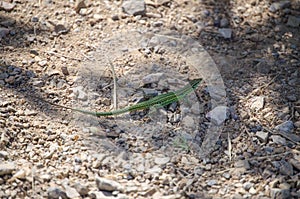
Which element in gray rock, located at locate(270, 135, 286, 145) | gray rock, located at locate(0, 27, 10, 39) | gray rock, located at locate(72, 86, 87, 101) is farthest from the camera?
gray rock, located at locate(0, 27, 10, 39)

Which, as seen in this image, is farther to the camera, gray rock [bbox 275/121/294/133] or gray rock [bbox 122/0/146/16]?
gray rock [bbox 122/0/146/16]

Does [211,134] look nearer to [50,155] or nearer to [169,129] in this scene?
[169,129]

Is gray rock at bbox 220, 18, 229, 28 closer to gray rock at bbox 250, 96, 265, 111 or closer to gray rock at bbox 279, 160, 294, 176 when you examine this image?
gray rock at bbox 250, 96, 265, 111

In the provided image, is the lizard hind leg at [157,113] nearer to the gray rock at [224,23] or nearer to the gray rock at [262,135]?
the gray rock at [262,135]

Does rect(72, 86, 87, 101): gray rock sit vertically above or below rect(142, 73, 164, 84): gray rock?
below

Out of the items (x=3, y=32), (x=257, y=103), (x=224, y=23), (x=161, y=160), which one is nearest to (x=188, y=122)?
(x=161, y=160)

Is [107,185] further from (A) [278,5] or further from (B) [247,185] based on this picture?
(A) [278,5]

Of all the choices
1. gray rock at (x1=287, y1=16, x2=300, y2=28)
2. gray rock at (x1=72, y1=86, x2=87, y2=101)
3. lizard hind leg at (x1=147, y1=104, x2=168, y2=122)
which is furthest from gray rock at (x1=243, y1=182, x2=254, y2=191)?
gray rock at (x1=287, y1=16, x2=300, y2=28)

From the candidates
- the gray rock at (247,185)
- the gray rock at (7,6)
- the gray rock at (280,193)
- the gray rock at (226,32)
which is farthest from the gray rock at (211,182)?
the gray rock at (7,6)

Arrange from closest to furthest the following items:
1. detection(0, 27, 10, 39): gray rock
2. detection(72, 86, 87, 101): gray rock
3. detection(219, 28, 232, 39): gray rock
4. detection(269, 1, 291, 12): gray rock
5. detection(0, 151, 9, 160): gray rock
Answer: detection(0, 151, 9, 160): gray rock → detection(72, 86, 87, 101): gray rock → detection(0, 27, 10, 39): gray rock → detection(219, 28, 232, 39): gray rock → detection(269, 1, 291, 12): gray rock
